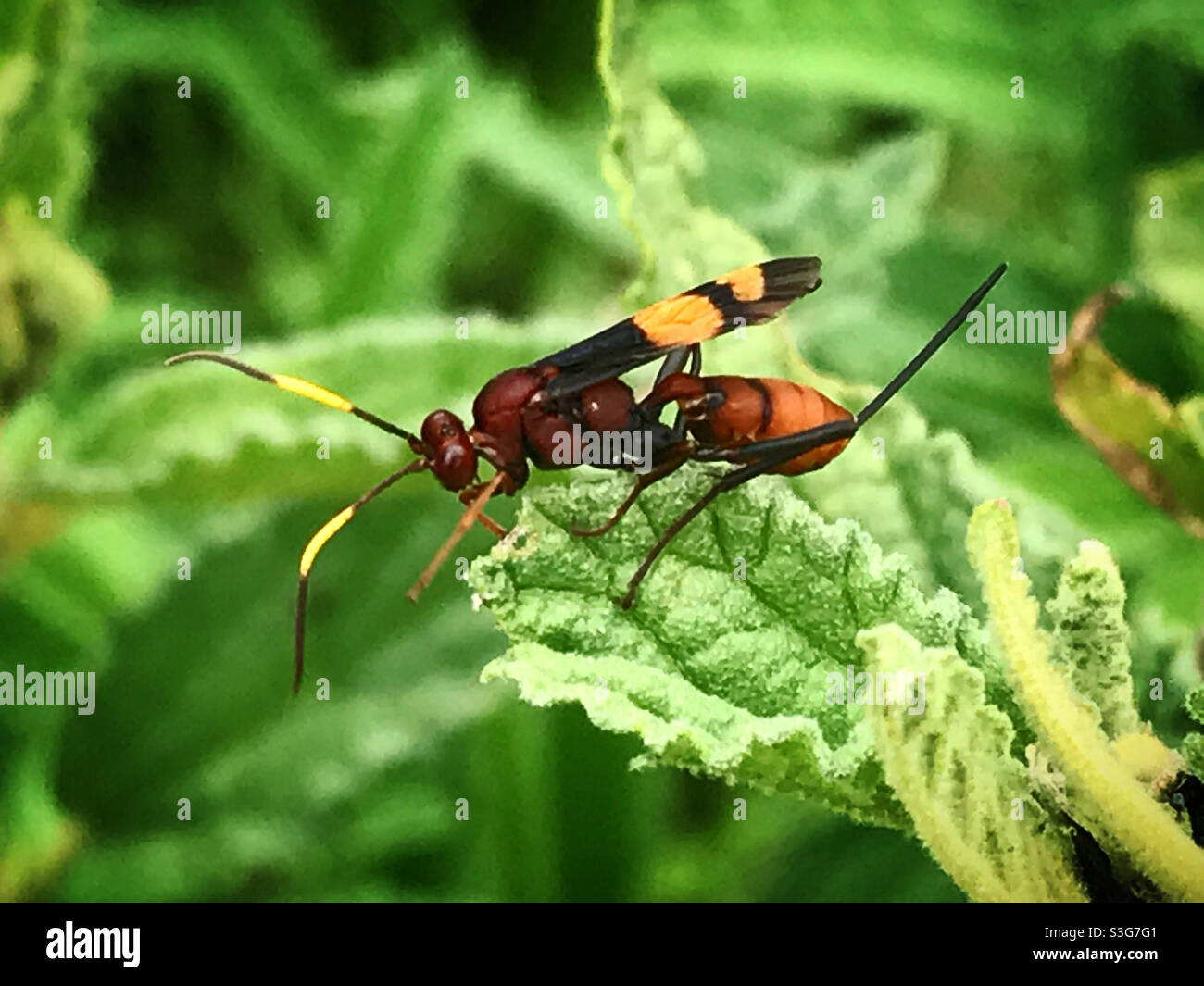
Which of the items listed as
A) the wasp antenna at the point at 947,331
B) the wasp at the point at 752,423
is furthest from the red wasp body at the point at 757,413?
the wasp antenna at the point at 947,331

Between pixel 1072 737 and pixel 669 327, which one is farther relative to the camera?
pixel 669 327

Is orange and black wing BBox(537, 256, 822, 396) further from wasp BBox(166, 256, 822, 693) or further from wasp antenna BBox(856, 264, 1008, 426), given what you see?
wasp antenna BBox(856, 264, 1008, 426)

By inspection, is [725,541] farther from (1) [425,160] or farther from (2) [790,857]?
(1) [425,160]

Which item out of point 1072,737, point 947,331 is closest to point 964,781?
point 1072,737

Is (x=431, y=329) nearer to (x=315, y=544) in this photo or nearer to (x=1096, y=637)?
(x=315, y=544)
